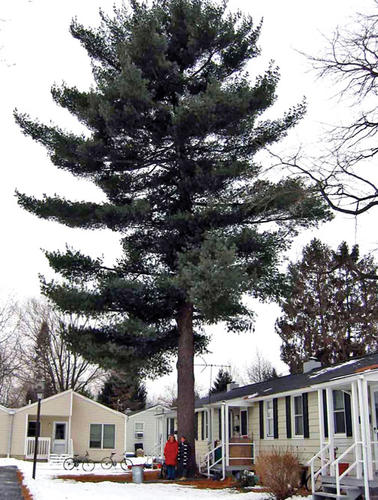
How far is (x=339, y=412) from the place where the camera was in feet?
53.6

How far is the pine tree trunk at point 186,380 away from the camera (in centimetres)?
1870

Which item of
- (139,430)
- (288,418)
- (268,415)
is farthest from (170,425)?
(139,430)

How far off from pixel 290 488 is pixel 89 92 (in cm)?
1273

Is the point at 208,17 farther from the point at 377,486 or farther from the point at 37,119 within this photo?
the point at 377,486

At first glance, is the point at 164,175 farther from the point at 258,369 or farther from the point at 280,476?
the point at 258,369

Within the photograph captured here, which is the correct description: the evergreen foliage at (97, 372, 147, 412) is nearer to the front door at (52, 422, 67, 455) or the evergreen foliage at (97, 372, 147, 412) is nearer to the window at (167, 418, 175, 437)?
the front door at (52, 422, 67, 455)

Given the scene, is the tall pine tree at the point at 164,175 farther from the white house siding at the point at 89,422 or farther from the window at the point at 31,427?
the window at the point at 31,427

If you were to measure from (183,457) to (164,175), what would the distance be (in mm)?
8945

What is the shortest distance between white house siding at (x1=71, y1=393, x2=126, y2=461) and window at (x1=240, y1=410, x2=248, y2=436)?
49.7ft

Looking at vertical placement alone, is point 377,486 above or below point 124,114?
below

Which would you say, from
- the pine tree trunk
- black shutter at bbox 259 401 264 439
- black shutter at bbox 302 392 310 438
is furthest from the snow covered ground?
black shutter at bbox 259 401 264 439

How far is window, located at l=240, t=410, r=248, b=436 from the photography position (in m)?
22.6

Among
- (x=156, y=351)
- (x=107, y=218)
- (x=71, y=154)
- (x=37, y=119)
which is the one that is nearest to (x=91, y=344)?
(x=156, y=351)

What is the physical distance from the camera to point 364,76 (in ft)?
33.5
